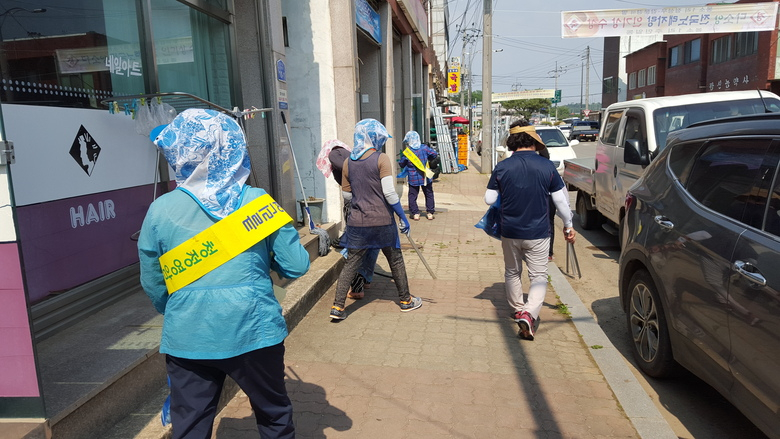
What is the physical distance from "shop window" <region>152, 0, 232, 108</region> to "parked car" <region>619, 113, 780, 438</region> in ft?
14.4

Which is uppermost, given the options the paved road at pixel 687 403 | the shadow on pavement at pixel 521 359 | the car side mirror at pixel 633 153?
the car side mirror at pixel 633 153

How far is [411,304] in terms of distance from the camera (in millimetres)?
5734

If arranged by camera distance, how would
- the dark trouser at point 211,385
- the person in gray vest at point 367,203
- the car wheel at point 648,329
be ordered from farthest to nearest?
the person in gray vest at point 367,203 < the car wheel at point 648,329 < the dark trouser at point 211,385

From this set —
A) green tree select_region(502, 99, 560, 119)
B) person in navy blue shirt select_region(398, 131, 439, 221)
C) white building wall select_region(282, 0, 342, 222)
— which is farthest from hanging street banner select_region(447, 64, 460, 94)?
green tree select_region(502, 99, 560, 119)

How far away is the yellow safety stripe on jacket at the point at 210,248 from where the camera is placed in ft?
7.42

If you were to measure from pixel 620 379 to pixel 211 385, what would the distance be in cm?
302

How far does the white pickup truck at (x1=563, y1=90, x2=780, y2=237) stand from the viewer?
6.83 metres

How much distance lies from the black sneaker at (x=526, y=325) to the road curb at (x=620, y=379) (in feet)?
1.56

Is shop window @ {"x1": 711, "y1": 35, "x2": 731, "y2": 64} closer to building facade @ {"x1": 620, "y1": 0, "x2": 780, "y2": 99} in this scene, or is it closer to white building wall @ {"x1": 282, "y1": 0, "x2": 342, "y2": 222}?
building facade @ {"x1": 620, "y1": 0, "x2": 780, "y2": 99}

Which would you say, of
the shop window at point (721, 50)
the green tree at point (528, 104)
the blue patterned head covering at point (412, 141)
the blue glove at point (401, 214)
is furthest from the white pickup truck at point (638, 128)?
the green tree at point (528, 104)

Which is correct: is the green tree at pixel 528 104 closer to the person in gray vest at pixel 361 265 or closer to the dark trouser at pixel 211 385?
the person in gray vest at pixel 361 265

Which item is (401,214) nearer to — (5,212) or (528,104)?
(5,212)

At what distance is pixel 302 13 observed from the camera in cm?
822

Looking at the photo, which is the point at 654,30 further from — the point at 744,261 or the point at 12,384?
the point at 12,384
